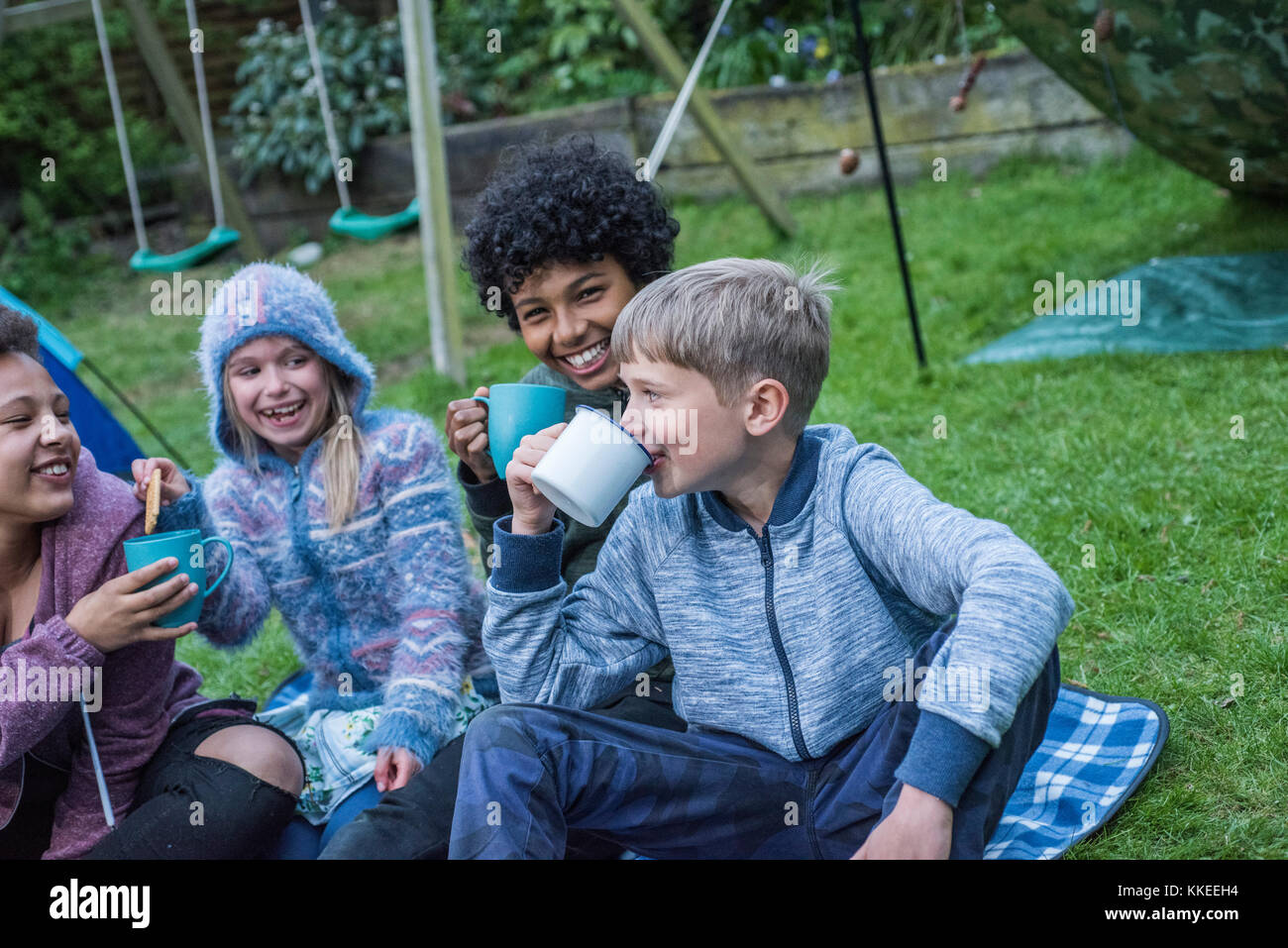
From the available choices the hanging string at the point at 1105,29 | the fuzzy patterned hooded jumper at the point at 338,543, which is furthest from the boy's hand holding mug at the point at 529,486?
the hanging string at the point at 1105,29

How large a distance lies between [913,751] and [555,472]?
0.66 metres

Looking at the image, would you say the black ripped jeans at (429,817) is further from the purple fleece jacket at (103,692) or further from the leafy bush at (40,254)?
the leafy bush at (40,254)

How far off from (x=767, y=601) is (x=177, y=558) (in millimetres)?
1041

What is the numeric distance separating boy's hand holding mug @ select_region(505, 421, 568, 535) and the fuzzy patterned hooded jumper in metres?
0.60

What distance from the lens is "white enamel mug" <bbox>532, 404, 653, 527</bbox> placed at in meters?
1.83

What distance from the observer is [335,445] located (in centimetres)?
260

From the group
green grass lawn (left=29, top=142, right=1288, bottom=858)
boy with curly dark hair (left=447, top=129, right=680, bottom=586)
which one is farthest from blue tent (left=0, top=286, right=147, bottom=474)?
boy with curly dark hair (left=447, top=129, right=680, bottom=586)

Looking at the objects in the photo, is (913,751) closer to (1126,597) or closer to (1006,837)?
(1006,837)

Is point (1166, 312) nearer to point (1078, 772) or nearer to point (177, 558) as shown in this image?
point (1078, 772)

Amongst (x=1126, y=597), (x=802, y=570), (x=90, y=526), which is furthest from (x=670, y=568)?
(x=1126, y=597)

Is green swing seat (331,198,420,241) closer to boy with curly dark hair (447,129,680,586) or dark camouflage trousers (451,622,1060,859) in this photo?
boy with curly dark hair (447,129,680,586)


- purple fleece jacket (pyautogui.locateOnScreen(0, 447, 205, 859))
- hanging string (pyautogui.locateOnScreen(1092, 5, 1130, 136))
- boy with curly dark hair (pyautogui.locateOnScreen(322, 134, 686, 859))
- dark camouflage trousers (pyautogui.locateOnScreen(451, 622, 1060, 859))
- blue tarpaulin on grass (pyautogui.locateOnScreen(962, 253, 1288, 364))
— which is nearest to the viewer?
dark camouflage trousers (pyautogui.locateOnScreen(451, 622, 1060, 859))

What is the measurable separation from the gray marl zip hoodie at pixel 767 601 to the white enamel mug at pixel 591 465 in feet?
0.59

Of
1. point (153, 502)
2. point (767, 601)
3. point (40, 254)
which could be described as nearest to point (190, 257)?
point (153, 502)
